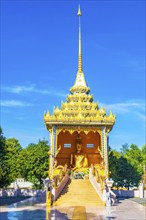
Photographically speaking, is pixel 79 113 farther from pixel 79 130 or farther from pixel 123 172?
pixel 123 172

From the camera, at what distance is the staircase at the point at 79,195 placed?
15.8 meters

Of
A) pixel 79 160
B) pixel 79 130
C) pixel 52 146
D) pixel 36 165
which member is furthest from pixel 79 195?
pixel 36 165

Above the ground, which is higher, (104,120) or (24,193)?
(104,120)

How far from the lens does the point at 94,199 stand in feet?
53.4

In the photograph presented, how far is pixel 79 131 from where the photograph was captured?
20188 mm

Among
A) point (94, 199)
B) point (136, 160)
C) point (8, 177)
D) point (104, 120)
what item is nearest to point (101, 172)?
point (94, 199)

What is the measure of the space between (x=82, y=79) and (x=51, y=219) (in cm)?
1808

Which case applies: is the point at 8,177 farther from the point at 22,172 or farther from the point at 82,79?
the point at 82,79

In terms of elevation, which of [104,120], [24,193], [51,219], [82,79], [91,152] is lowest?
[24,193]

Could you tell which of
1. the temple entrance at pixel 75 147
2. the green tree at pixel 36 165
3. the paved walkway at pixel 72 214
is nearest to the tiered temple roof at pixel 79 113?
the temple entrance at pixel 75 147

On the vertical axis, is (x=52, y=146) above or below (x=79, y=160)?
above

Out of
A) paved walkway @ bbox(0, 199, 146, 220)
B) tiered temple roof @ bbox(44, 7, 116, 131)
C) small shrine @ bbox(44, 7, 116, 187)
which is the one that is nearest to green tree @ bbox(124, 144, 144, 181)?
small shrine @ bbox(44, 7, 116, 187)

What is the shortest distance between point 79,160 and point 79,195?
6745 millimetres

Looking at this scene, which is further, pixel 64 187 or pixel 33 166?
pixel 33 166
